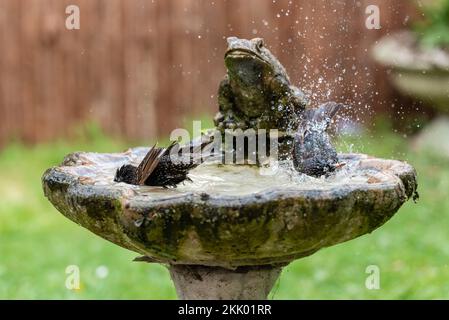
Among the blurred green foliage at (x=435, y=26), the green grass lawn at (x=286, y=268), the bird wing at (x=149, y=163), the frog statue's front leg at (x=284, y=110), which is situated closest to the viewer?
the bird wing at (x=149, y=163)

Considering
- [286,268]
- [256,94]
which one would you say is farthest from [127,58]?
[256,94]

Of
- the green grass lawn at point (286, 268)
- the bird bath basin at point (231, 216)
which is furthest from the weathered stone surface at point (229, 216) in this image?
the green grass lawn at point (286, 268)

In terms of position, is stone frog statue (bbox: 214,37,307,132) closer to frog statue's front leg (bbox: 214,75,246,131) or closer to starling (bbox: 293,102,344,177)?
frog statue's front leg (bbox: 214,75,246,131)

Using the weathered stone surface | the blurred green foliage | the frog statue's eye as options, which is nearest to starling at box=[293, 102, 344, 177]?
the weathered stone surface

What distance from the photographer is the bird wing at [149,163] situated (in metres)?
3.30

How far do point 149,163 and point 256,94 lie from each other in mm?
618

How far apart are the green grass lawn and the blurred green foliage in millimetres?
1121

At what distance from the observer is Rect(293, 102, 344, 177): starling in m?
3.52

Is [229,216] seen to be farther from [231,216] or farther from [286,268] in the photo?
[286,268]

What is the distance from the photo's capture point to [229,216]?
9.37 feet

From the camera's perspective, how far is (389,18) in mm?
9234

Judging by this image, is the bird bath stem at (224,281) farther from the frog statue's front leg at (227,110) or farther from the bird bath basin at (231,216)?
the frog statue's front leg at (227,110)

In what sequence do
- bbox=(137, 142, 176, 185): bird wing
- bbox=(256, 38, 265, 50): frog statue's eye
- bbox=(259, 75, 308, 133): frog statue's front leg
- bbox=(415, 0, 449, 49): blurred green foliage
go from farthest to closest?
bbox=(415, 0, 449, 49): blurred green foliage < bbox=(259, 75, 308, 133): frog statue's front leg < bbox=(256, 38, 265, 50): frog statue's eye < bbox=(137, 142, 176, 185): bird wing
